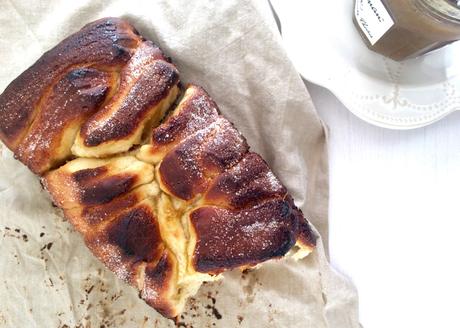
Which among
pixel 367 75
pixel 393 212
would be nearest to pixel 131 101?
pixel 367 75

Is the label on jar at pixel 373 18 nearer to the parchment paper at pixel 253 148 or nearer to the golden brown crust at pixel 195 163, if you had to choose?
the parchment paper at pixel 253 148

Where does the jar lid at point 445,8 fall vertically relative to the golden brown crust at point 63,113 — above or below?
below

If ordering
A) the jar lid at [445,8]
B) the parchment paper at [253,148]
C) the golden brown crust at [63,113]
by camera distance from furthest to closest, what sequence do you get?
the parchment paper at [253,148] → the golden brown crust at [63,113] → the jar lid at [445,8]

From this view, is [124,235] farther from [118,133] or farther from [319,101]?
[319,101]

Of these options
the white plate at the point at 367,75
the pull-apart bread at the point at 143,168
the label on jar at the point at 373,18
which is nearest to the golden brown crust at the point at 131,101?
the pull-apart bread at the point at 143,168

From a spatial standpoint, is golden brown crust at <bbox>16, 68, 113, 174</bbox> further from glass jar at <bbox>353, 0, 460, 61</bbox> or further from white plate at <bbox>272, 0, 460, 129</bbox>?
glass jar at <bbox>353, 0, 460, 61</bbox>

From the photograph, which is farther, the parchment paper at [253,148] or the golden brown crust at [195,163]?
the parchment paper at [253,148]

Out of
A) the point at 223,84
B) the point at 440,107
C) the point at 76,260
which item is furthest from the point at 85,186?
the point at 440,107
